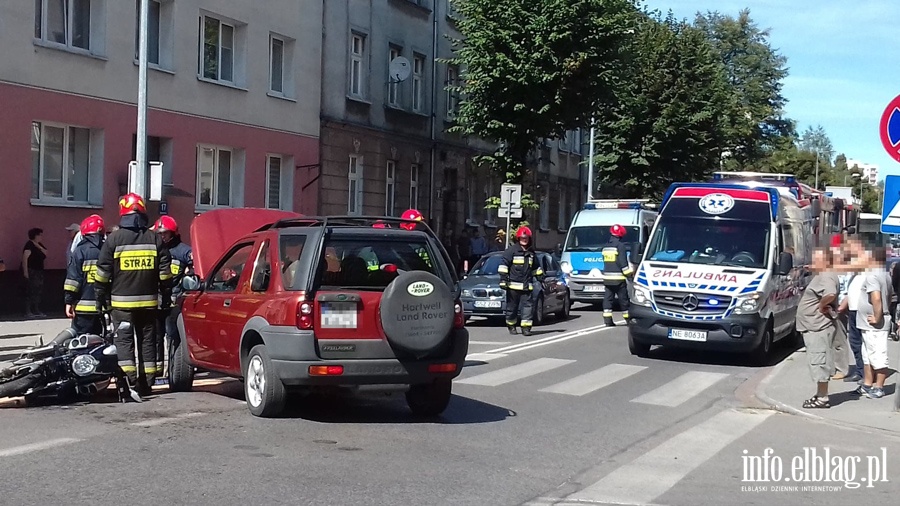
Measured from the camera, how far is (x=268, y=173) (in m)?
26.9

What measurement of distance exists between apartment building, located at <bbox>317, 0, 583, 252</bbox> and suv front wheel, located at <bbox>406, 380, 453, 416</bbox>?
1855 cm

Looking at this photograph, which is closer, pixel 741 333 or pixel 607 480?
pixel 607 480

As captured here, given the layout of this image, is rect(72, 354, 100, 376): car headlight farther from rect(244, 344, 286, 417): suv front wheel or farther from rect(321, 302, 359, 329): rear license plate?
rect(321, 302, 359, 329): rear license plate

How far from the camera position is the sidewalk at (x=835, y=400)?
1062cm

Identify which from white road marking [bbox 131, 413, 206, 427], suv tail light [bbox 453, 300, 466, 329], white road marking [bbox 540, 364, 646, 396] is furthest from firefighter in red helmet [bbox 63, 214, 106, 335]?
white road marking [bbox 540, 364, 646, 396]

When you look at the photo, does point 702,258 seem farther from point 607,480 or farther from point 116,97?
point 116,97

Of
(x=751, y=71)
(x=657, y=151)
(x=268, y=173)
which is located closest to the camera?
(x=268, y=173)

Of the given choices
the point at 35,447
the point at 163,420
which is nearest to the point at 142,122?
the point at 163,420

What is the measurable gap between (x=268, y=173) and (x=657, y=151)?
1852 cm

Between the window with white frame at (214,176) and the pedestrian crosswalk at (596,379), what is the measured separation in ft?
39.0

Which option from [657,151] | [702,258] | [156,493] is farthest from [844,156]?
[156,493]

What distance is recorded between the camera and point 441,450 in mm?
8375

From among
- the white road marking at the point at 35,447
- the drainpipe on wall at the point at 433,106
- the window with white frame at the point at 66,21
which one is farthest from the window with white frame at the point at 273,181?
the white road marking at the point at 35,447

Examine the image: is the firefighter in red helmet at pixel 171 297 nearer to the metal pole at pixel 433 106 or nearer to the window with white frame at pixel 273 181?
the window with white frame at pixel 273 181
